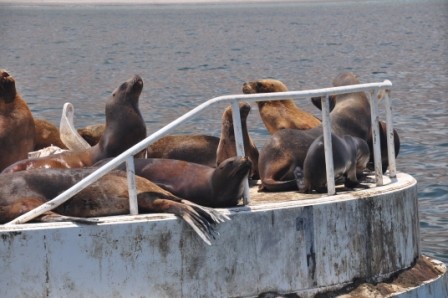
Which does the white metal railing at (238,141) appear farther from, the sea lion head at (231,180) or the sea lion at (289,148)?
the sea lion at (289,148)

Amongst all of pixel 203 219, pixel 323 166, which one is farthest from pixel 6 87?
pixel 203 219

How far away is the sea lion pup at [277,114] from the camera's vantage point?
37.7 feet

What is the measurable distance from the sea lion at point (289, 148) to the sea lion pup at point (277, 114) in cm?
58

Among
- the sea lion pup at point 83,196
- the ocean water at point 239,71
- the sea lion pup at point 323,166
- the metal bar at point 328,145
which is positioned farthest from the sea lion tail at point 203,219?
the ocean water at point 239,71

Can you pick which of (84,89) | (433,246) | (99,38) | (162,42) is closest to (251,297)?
(433,246)

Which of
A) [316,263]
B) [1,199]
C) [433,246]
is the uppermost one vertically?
[1,199]

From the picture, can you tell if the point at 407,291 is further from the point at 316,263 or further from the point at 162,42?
the point at 162,42

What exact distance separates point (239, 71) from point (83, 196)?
1316 inches

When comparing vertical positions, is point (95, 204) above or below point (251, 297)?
above

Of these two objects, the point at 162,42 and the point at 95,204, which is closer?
the point at 95,204

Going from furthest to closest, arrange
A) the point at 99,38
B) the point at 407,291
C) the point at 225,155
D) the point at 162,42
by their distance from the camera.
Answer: the point at 99,38
the point at 162,42
the point at 225,155
the point at 407,291

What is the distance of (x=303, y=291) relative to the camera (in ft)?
28.1

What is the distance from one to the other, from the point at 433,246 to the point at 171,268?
5949 millimetres

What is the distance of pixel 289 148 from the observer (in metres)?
10.1
